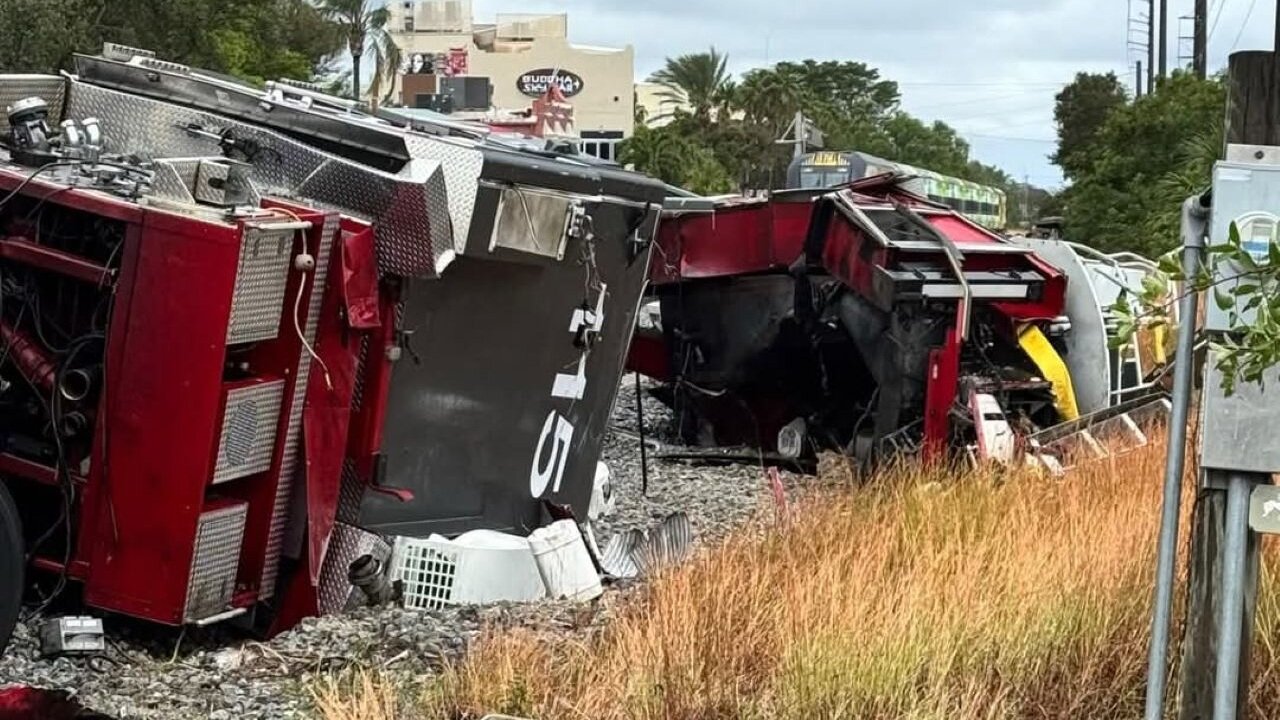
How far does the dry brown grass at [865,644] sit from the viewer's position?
481 centimetres

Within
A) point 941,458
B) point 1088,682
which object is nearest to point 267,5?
point 941,458

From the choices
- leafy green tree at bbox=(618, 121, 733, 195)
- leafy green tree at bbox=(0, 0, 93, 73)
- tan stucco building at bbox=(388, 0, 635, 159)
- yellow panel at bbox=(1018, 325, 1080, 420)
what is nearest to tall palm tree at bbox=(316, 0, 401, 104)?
leafy green tree at bbox=(618, 121, 733, 195)

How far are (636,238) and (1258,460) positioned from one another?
475 cm

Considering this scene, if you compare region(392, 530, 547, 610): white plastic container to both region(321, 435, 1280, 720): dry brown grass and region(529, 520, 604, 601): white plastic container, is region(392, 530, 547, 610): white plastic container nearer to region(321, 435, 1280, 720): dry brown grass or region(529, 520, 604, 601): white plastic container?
region(529, 520, 604, 601): white plastic container

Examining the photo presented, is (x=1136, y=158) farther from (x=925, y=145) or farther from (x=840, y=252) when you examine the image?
(x=925, y=145)

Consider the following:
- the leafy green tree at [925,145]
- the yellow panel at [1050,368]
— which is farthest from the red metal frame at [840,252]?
the leafy green tree at [925,145]

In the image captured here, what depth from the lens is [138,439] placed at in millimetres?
5918

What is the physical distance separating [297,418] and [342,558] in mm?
779

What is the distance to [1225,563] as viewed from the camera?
13.0 feet

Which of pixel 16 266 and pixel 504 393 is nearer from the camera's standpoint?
pixel 16 266

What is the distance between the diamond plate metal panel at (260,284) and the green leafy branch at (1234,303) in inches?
122

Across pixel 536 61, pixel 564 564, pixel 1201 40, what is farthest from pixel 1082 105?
pixel 564 564

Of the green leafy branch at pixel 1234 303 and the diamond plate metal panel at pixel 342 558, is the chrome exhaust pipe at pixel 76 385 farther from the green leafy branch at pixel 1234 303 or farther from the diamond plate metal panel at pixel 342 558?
the green leafy branch at pixel 1234 303

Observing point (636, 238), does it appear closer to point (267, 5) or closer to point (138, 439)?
point (138, 439)
